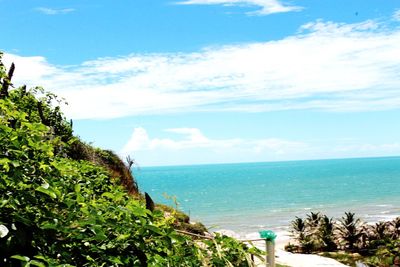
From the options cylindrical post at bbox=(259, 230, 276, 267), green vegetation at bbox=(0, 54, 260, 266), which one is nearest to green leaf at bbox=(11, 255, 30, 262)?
green vegetation at bbox=(0, 54, 260, 266)

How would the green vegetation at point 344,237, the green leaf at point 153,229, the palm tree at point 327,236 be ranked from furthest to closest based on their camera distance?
the palm tree at point 327,236 < the green vegetation at point 344,237 < the green leaf at point 153,229

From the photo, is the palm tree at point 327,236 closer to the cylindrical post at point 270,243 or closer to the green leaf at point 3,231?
the cylindrical post at point 270,243

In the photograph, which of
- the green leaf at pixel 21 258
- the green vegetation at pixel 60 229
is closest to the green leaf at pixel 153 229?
the green vegetation at pixel 60 229

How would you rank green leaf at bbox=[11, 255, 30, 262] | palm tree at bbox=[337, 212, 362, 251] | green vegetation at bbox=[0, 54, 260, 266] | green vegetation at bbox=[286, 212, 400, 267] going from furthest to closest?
1. palm tree at bbox=[337, 212, 362, 251]
2. green vegetation at bbox=[286, 212, 400, 267]
3. green vegetation at bbox=[0, 54, 260, 266]
4. green leaf at bbox=[11, 255, 30, 262]

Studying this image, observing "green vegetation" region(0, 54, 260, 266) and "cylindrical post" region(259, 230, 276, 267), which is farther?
"cylindrical post" region(259, 230, 276, 267)

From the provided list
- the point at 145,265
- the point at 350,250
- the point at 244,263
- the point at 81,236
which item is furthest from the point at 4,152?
the point at 350,250

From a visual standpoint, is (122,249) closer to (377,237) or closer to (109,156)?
(109,156)

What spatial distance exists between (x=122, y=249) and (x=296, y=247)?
20580 millimetres

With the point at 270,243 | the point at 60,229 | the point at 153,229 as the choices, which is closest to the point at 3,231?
the point at 60,229


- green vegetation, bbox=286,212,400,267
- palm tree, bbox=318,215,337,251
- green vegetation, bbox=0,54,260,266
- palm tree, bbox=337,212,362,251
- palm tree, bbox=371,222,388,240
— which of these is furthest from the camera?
palm tree, bbox=318,215,337,251

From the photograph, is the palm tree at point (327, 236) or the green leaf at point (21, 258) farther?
the palm tree at point (327, 236)

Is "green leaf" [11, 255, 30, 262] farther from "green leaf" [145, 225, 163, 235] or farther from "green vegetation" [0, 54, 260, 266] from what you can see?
"green leaf" [145, 225, 163, 235]

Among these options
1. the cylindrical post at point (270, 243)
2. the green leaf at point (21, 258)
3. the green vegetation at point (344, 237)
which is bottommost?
the green vegetation at point (344, 237)

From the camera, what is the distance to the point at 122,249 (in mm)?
2754
